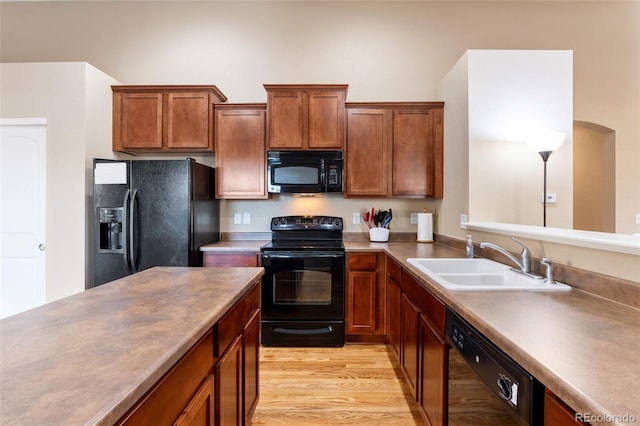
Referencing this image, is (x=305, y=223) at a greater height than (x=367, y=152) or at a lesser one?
lesser

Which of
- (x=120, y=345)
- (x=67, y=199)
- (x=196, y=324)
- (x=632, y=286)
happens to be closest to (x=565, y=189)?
(x=632, y=286)

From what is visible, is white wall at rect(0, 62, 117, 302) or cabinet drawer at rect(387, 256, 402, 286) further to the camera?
white wall at rect(0, 62, 117, 302)

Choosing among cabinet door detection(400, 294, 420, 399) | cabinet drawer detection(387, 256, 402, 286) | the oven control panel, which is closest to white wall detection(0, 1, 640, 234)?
the oven control panel

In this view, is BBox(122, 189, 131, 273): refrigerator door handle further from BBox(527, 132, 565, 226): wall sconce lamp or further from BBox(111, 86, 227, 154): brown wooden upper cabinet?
BBox(527, 132, 565, 226): wall sconce lamp

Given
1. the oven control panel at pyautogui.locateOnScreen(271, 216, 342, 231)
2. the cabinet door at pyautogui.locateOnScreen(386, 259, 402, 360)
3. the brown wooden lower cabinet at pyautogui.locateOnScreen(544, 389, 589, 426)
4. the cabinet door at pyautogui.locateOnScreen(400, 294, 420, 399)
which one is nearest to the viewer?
the brown wooden lower cabinet at pyautogui.locateOnScreen(544, 389, 589, 426)

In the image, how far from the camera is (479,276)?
1.88 meters

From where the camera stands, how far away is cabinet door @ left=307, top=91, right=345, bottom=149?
3.11m

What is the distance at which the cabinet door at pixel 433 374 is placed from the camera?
1.40 m

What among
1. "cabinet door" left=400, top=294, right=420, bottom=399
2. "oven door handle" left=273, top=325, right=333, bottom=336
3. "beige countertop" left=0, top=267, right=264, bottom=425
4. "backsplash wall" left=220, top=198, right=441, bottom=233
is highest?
"backsplash wall" left=220, top=198, right=441, bottom=233

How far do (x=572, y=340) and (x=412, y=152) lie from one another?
2530 millimetres

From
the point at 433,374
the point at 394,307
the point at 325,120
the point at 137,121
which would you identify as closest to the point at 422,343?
the point at 433,374

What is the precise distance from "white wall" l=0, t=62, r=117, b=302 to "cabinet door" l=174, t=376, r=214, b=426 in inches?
101

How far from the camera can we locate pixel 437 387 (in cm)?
148

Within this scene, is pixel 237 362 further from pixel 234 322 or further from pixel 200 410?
pixel 200 410
